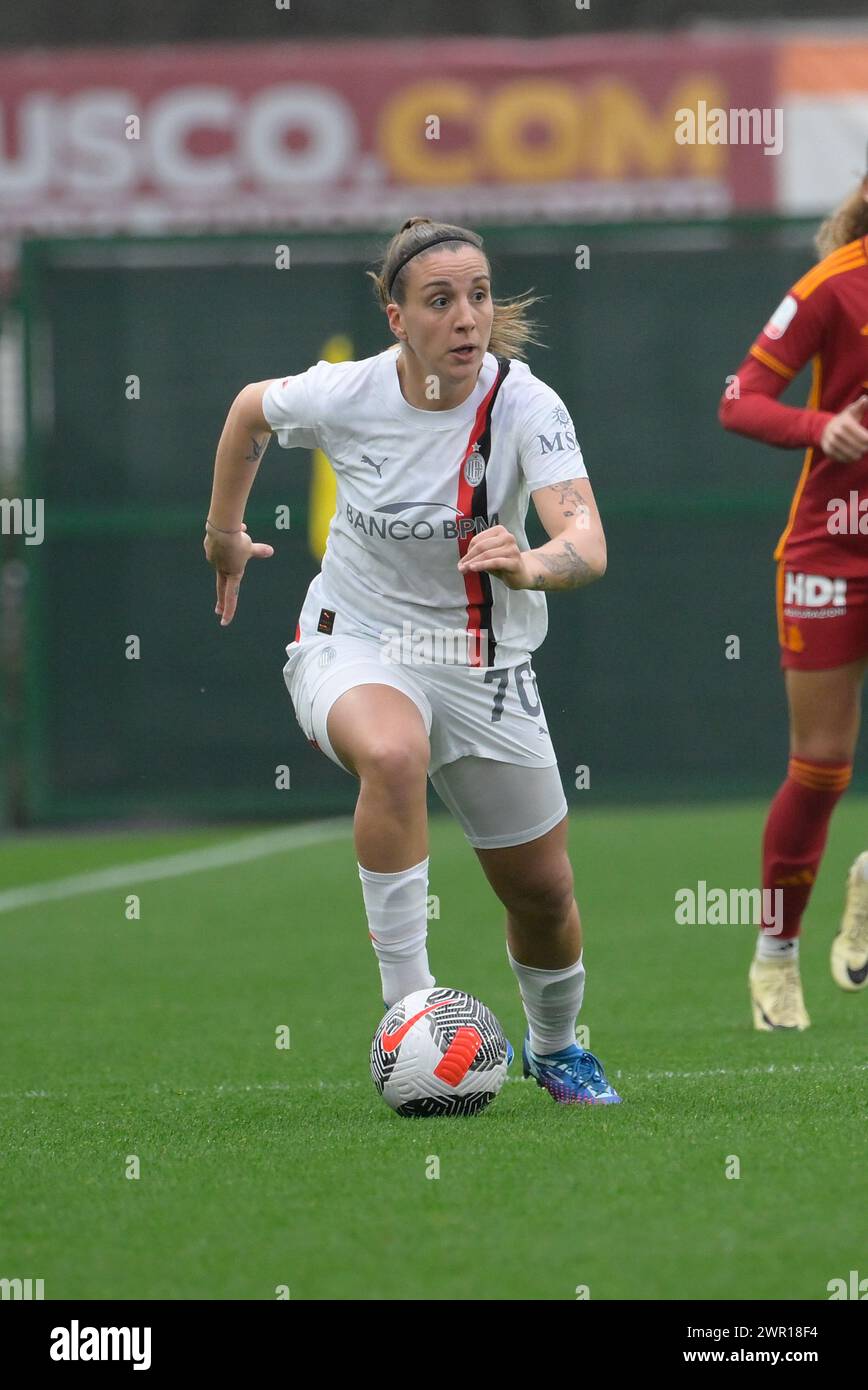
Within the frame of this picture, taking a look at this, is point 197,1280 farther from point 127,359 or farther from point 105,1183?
point 127,359

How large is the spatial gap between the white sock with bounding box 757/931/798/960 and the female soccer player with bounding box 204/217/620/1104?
4.02 ft

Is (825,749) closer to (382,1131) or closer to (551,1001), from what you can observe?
(551,1001)

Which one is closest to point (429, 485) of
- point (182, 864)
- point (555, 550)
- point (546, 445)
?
point (546, 445)

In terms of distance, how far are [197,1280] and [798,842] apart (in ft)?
10.2

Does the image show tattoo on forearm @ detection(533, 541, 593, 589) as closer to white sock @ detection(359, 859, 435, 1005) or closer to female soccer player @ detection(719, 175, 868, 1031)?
white sock @ detection(359, 859, 435, 1005)

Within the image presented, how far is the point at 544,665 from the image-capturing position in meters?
12.5

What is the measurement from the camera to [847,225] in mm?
6145

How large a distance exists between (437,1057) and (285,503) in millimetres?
8041

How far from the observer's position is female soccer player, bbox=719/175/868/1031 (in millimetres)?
5934

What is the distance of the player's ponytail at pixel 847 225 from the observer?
20.0 ft

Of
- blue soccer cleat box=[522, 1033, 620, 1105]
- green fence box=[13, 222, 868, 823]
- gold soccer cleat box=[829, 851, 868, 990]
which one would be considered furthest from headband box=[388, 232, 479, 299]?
green fence box=[13, 222, 868, 823]

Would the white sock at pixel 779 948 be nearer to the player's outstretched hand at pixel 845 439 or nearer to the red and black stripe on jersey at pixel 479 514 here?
the player's outstretched hand at pixel 845 439

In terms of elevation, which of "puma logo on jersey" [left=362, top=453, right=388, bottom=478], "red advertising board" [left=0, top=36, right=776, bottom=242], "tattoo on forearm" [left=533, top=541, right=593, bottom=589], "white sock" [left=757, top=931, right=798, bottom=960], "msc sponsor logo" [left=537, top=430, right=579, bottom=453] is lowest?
"white sock" [left=757, top=931, right=798, bottom=960]

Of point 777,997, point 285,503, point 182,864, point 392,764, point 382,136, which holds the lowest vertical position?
point 182,864
